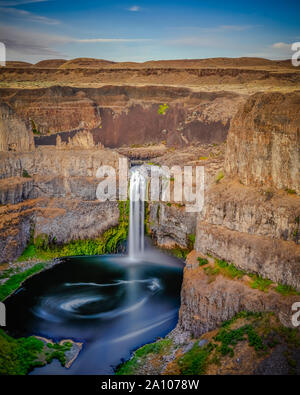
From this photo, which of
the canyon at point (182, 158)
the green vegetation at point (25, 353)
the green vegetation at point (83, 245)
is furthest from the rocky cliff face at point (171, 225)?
the green vegetation at point (25, 353)

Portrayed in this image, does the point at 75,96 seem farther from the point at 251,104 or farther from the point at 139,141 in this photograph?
the point at 251,104

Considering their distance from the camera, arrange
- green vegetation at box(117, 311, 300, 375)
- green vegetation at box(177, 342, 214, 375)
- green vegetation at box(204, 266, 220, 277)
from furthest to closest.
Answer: green vegetation at box(204, 266, 220, 277) → green vegetation at box(177, 342, 214, 375) → green vegetation at box(117, 311, 300, 375)

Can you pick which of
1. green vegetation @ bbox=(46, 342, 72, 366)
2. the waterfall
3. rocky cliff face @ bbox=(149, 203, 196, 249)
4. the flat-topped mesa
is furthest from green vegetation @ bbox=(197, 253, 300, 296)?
the waterfall

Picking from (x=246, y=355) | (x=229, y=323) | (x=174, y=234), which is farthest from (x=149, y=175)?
(x=246, y=355)

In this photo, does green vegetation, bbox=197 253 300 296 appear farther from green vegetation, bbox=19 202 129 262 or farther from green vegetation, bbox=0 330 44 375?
green vegetation, bbox=19 202 129 262

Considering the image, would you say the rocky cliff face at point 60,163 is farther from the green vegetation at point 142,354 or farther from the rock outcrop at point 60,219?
the green vegetation at point 142,354

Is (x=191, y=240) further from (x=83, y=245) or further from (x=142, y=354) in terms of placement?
(x=142, y=354)
